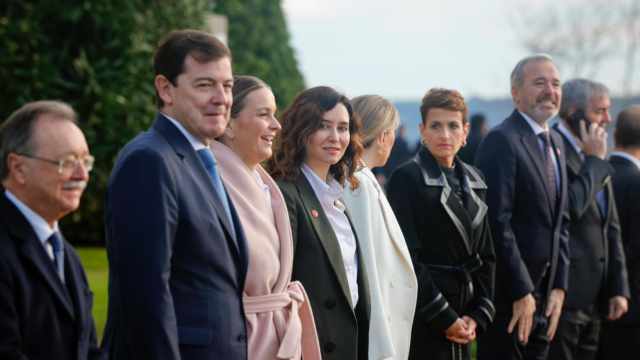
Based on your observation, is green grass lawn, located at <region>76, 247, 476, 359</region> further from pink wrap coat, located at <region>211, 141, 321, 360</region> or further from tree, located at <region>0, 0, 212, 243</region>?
pink wrap coat, located at <region>211, 141, 321, 360</region>

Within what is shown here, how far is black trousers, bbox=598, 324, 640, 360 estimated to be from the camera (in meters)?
6.19

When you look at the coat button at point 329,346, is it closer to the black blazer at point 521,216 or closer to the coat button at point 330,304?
the coat button at point 330,304

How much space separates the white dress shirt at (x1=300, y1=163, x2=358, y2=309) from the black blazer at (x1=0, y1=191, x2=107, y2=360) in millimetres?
1724

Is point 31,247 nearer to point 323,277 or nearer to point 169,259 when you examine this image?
point 169,259

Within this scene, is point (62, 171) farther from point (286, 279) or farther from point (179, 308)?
point (286, 279)

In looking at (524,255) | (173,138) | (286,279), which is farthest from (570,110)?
(173,138)

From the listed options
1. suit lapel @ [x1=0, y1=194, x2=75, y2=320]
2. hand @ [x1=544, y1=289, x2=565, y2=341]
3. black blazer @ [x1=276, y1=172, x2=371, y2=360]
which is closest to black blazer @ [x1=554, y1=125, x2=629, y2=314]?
hand @ [x1=544, y1=289, x2=565, y2=341]

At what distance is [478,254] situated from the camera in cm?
485

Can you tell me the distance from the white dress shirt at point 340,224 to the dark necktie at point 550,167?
6.51ft

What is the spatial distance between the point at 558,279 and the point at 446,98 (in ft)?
5.30

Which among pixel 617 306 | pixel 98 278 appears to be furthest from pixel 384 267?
pixel 98 278

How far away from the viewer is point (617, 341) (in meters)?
6.26

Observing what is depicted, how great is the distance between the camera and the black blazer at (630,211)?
6.43m

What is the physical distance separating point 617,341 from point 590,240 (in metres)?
1.05
